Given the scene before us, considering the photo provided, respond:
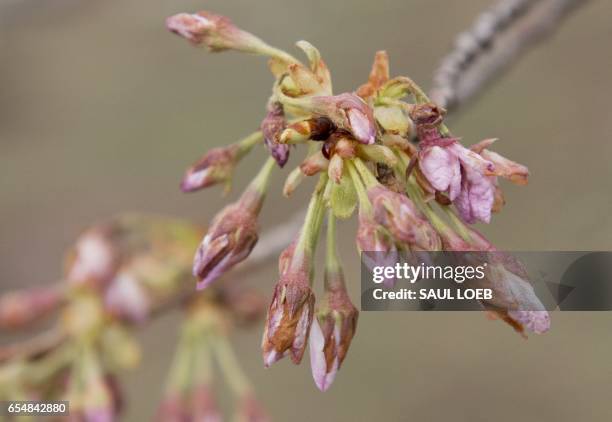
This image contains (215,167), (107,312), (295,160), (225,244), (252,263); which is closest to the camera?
(225,244)

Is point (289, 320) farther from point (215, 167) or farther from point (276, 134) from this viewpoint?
point (215, 167)

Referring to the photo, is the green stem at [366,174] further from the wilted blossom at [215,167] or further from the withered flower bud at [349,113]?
the wilted blossom at [215,167]

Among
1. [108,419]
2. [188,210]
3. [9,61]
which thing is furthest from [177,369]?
[9,61]

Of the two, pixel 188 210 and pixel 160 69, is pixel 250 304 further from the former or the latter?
pixel 160 69

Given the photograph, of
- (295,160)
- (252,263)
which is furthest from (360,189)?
(295,160)

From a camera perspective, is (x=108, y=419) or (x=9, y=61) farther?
(x=9, y=61)

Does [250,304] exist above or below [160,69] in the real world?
below

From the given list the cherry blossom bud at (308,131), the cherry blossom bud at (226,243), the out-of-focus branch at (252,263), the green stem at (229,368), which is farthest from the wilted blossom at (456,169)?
the green stem at (229,368)
